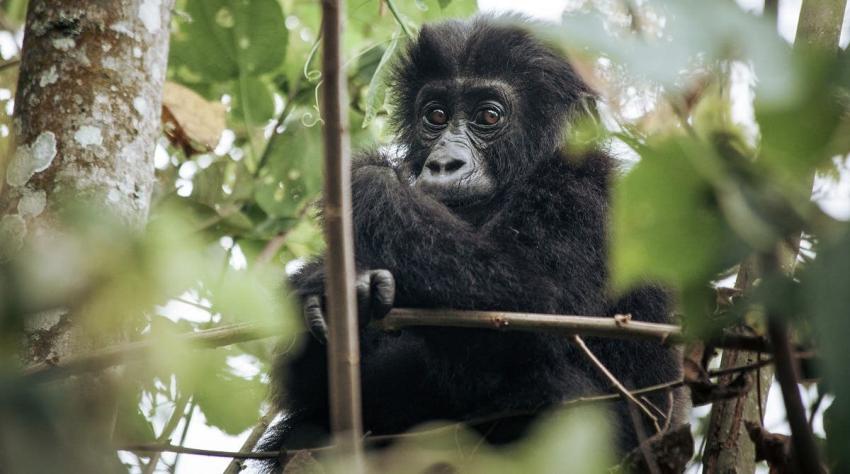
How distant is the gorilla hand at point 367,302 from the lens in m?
2.94

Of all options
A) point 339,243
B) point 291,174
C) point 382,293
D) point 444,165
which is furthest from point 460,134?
point 339,243

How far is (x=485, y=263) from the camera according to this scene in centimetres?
332

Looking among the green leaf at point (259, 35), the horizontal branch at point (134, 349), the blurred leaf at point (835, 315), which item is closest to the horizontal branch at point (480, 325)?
the horizontal branch at point (134, 349)

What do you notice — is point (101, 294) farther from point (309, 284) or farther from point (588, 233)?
point (588, 233)

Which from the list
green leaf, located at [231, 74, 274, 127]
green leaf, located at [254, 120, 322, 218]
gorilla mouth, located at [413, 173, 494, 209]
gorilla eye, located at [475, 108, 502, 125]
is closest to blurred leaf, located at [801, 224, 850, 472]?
gorilla mouth, located at [413, 173, 494, 209]

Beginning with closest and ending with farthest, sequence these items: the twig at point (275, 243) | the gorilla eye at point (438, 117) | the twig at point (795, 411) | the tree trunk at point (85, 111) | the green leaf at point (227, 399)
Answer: the twig at point (795, 411), the green leaf at point (227, 399), the tree trunk at point (85, 111), the gorilla eye at point (438, 117), the twig at point (275, 243)

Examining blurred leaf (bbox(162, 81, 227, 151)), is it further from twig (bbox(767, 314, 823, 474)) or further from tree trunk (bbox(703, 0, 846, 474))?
twig (bbox(767, 314, 823, 474))

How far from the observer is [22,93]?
2.93m

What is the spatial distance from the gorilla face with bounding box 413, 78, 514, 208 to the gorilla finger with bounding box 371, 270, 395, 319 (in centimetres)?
86

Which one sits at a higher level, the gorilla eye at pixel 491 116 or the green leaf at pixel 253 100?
the green leaf at pixel 253 100

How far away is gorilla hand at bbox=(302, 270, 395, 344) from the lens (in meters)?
2.94

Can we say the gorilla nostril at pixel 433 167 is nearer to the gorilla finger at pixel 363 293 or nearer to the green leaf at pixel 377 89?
the green leaf at pixel 377 89

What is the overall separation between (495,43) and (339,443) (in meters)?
3.03

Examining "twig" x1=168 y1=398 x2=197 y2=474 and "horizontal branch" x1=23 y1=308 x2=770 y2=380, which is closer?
"horizontal branch" x1=23 y1=308 x2=770 y2=380
